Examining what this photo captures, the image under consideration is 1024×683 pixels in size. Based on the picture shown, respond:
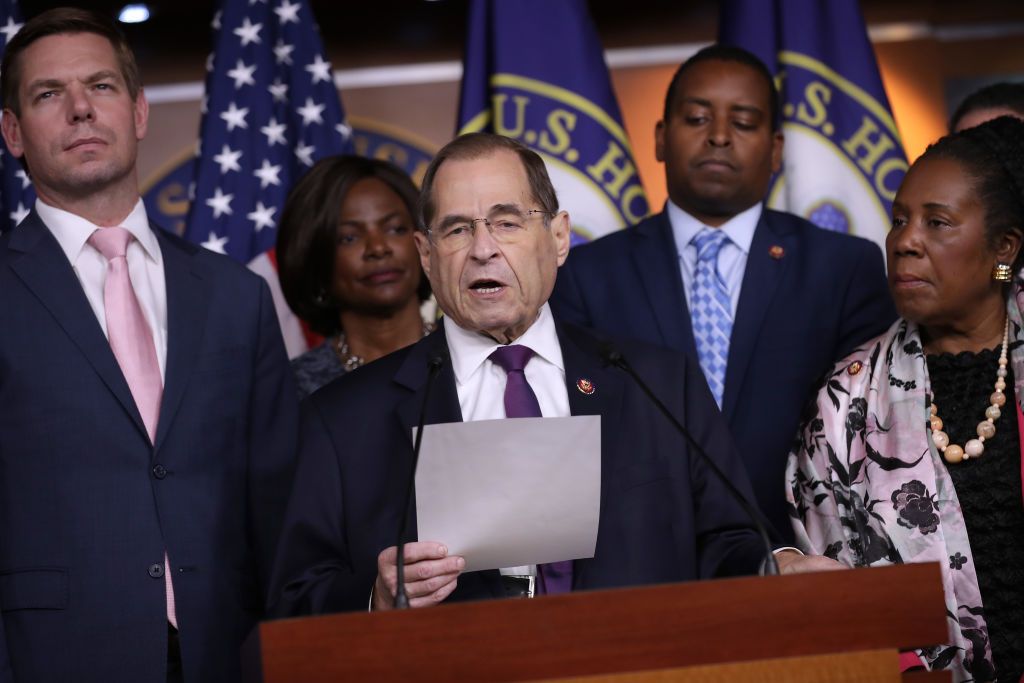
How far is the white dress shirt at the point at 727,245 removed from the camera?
3.54 m

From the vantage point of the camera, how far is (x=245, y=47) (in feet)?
15.0

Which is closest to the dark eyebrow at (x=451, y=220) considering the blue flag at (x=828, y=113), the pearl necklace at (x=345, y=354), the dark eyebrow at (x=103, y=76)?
the dark eyebrow at (x=103, y=76)

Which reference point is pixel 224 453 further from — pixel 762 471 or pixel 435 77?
pixel 435 77

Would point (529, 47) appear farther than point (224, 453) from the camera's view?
Yes

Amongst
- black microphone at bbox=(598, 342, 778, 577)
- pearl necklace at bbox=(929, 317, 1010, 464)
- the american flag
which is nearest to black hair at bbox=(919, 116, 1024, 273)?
pearl necklace at bbox=(929, 317, 1010, 464)

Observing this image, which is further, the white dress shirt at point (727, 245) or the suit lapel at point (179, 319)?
the white dress shirt at point (727, 245)

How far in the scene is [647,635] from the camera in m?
1.80

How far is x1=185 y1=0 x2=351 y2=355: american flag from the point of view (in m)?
4.48

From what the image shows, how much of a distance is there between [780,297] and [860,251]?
276 mm

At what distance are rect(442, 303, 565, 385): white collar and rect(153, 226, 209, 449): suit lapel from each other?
0.64 m

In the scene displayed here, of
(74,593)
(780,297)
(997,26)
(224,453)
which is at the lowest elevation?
(74,593)

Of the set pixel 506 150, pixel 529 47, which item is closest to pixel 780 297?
pixel 506 150

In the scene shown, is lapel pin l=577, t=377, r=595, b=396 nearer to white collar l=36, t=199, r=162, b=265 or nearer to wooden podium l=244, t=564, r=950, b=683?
wooden podium l=244, t=564, r=950, b=683

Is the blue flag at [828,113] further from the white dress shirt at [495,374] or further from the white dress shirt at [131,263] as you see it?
the white dress shirt at [131,263]
